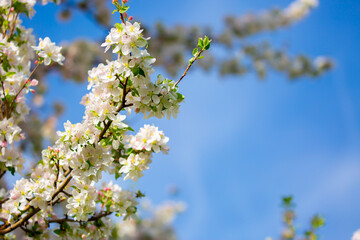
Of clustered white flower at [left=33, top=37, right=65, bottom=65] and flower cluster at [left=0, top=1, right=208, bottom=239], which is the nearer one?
flower cluster at [left=0, top=1, right=208, bottom=239]

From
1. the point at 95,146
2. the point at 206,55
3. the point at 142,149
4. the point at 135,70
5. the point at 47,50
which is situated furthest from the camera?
the point at 206,55

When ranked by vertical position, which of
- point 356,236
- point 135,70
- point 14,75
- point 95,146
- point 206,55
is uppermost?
point 206,55

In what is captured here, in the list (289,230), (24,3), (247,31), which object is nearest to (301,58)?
(247,31)

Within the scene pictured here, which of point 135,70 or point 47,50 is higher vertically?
point 47,50

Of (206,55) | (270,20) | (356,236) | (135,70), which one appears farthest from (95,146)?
(270,20)

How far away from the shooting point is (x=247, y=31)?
10.0 metres

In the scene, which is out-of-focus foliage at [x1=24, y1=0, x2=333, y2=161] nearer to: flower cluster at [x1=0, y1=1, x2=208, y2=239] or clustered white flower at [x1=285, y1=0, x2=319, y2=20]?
clustered white flower at [x1=285, y1=0, x2=319, y2=20]

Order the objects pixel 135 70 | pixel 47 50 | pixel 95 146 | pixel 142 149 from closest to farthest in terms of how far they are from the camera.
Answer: pixel 135 70
pixel 95 146
pixel 142 149
pixel 47 50

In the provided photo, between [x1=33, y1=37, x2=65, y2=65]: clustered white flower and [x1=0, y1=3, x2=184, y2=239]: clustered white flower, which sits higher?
[x1=33, y1=37, x2=65, y2=65]: clustered white flower

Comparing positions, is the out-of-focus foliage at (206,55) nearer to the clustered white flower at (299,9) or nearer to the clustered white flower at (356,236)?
the clustered white flower at (299,9)

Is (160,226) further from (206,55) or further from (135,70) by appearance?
(135,70)

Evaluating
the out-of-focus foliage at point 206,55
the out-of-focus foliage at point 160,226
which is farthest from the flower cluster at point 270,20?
the out-of-focus foliage at point 160,226

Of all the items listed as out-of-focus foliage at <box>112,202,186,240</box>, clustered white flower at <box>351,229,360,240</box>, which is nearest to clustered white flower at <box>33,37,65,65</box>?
clustered white flower at <box>351,229,360,240</box>

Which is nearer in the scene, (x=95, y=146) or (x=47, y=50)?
(x=95, y=146)
